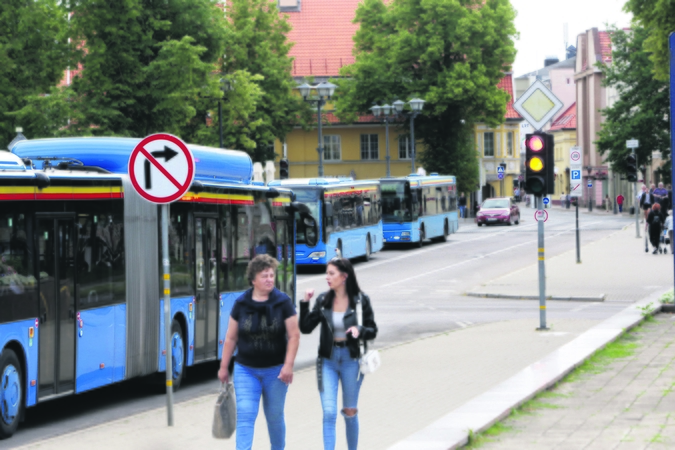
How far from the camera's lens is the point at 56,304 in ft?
36.7

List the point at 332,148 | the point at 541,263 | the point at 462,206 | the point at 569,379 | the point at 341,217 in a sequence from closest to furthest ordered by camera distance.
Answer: the point at 569,379 → the point at 541,263 → the point at 341,217 → the point at 462,206 → the point at 332,148

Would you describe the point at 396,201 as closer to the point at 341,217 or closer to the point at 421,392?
the point at 341,217

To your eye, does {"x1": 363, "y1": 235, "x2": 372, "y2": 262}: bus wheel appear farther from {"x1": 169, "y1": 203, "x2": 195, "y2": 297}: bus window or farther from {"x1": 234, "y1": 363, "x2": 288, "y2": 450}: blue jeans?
{"x1": 234, "y1": 363, "x2": 288, "y2": 450}: blue jeans

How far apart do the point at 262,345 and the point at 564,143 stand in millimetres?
118995

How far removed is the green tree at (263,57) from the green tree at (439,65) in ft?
16.4

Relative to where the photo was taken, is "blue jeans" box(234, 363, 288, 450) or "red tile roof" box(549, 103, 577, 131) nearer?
"blue jeans" box(234, 363, 288, 450)

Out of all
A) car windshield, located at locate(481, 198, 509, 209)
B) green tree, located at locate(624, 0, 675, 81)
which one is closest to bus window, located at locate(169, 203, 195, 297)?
green tree, located at locate(624, 0, 675, 81)

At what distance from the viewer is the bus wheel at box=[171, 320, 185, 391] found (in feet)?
44.1

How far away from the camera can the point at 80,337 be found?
11.5 m

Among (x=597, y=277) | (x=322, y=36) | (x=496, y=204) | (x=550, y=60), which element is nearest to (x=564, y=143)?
(x=550, y=60)

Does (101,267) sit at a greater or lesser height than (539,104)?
lesser

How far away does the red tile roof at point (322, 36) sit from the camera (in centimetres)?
8481

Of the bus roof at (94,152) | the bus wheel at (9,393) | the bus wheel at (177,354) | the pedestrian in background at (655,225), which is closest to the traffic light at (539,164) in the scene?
the bus roof at (94,152)

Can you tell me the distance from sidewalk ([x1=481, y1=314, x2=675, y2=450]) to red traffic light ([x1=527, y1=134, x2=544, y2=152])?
4.31 m
